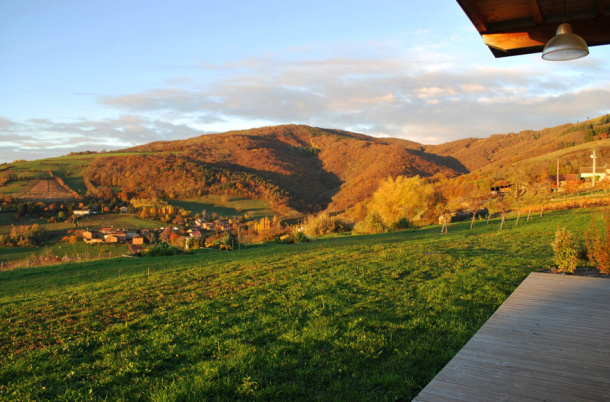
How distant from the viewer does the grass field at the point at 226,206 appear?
215 feet

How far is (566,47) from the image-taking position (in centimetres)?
354

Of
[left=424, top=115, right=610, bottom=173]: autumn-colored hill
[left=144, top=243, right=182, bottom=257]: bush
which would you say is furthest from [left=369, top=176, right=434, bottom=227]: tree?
[left=424, top=115, right=610, bottom=173]: autumn-colored hill

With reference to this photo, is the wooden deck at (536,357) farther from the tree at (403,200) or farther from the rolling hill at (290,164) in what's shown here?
the rolling hill at (290,164)

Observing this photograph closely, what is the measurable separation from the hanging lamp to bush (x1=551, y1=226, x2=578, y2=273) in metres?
4.99

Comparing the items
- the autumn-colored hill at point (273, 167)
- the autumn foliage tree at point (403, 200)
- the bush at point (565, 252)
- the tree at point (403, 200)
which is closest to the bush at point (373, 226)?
the autumn foliage tree at point (403, 200)

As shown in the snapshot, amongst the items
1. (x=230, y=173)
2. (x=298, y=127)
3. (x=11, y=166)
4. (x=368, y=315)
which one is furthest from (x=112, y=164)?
(x=368, y=315)

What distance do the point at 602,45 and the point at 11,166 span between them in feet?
303

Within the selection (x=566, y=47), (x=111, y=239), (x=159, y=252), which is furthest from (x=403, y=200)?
(x=566, y=47)

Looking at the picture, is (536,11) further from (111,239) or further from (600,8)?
(111,239)

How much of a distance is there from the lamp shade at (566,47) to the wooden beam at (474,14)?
80 cm

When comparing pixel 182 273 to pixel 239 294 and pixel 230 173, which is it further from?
pixel 230 173

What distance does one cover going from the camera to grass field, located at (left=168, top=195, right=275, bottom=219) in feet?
215

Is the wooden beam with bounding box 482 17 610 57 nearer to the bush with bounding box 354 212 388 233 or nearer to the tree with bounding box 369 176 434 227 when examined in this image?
the bush with bounding box 354 212 388 233

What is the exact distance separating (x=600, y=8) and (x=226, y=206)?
6866cm
